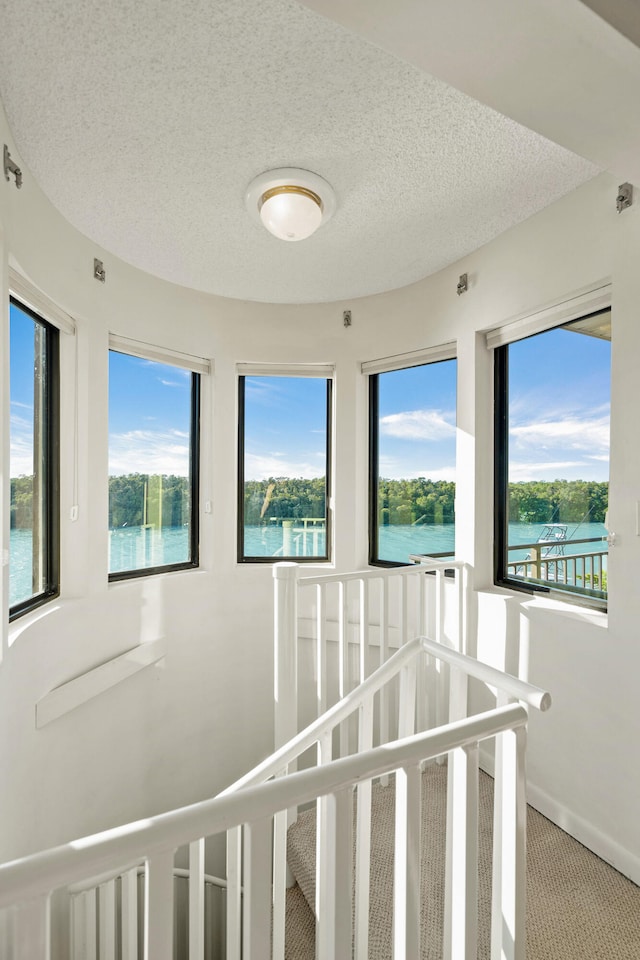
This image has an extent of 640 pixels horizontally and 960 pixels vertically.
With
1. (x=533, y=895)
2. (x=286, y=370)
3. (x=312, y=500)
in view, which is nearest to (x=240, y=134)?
(x=286, y=370)

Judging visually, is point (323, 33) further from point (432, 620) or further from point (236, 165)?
point (432, 620)

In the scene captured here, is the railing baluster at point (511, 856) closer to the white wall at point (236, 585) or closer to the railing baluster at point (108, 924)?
the white wall at point (236, 585)

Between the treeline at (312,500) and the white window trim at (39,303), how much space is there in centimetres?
69

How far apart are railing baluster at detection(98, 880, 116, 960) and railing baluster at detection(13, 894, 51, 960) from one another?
1.59 m

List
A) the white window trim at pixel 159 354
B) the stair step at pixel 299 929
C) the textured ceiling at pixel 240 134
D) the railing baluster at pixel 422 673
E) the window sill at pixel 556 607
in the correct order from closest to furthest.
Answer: the textured ceiling at pixel 240 134 → the stair step at pixel 299 929 → the window sill at pixel 556 607 → the railing baluster at pixel 422 673 → the white window trim at pixel 159 354

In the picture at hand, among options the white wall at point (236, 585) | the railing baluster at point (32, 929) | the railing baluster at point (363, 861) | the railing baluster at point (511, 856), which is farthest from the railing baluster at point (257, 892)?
the white wall at point (236, 585)

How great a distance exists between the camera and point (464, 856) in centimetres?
99

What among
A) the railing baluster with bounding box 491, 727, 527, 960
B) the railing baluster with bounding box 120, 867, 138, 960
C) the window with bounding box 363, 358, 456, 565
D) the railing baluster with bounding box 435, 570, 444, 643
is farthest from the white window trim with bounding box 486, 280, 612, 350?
the railing baluster with bounding box 120, 867, 138, 960

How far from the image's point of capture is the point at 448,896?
1.08 m

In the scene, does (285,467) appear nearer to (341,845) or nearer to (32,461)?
(32,461)

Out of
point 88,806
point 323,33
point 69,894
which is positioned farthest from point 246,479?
point 323,33

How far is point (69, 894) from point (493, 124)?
10.2ft

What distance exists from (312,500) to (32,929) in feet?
9.36

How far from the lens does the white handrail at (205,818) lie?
1.93 ft
